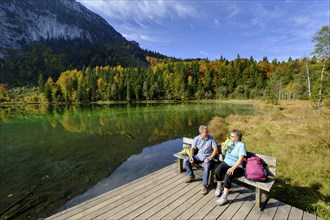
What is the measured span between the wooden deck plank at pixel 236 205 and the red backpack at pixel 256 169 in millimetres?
737

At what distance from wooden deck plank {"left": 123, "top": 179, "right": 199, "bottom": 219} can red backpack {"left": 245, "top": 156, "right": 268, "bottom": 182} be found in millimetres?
1793

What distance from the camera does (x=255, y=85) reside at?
301 ft

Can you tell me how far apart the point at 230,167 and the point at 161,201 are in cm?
227

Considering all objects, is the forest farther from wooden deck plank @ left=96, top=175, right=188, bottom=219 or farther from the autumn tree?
wooden deck plank @ left=96, top=175, right=188, bottom=219

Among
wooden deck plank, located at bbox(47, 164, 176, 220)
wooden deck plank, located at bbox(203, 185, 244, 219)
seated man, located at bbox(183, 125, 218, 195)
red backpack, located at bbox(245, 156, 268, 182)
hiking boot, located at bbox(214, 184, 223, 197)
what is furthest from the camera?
seated man, located at bbox(183, 125, 218, 195)

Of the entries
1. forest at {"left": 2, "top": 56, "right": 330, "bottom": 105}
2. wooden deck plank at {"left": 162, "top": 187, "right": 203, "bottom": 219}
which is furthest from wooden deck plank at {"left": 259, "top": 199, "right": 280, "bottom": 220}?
forest at {"left": 2, "top": 56, "right": 330, "bottom": 105}

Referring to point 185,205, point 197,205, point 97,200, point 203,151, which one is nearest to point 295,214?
point 197,205

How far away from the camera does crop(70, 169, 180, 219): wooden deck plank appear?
4.79 meters

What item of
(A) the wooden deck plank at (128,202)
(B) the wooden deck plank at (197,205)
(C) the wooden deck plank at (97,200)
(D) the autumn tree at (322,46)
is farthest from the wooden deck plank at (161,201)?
(D) the autumn tree at (322,46)

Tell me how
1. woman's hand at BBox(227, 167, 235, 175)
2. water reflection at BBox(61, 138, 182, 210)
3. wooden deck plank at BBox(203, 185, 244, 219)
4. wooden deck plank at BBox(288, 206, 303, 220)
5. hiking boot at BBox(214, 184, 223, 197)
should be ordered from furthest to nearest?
1. water reflection at BBox(61, 138, 182, 210)
2. hiking boot at BBox(214, 184, 223, 197)
3. woman's hand at BBox(227, 167, 235, 175)
4. wooden deck plank at BBox(203, 185, 244, 219)
5. wooden deck plank at BBox(288, 206, 303, 220)

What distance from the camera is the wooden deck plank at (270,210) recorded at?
15.1 ft

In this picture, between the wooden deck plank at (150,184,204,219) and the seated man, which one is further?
the seated man

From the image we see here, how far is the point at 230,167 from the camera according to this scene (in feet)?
18.5

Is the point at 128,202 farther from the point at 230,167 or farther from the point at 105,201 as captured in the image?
the point at 230,167
